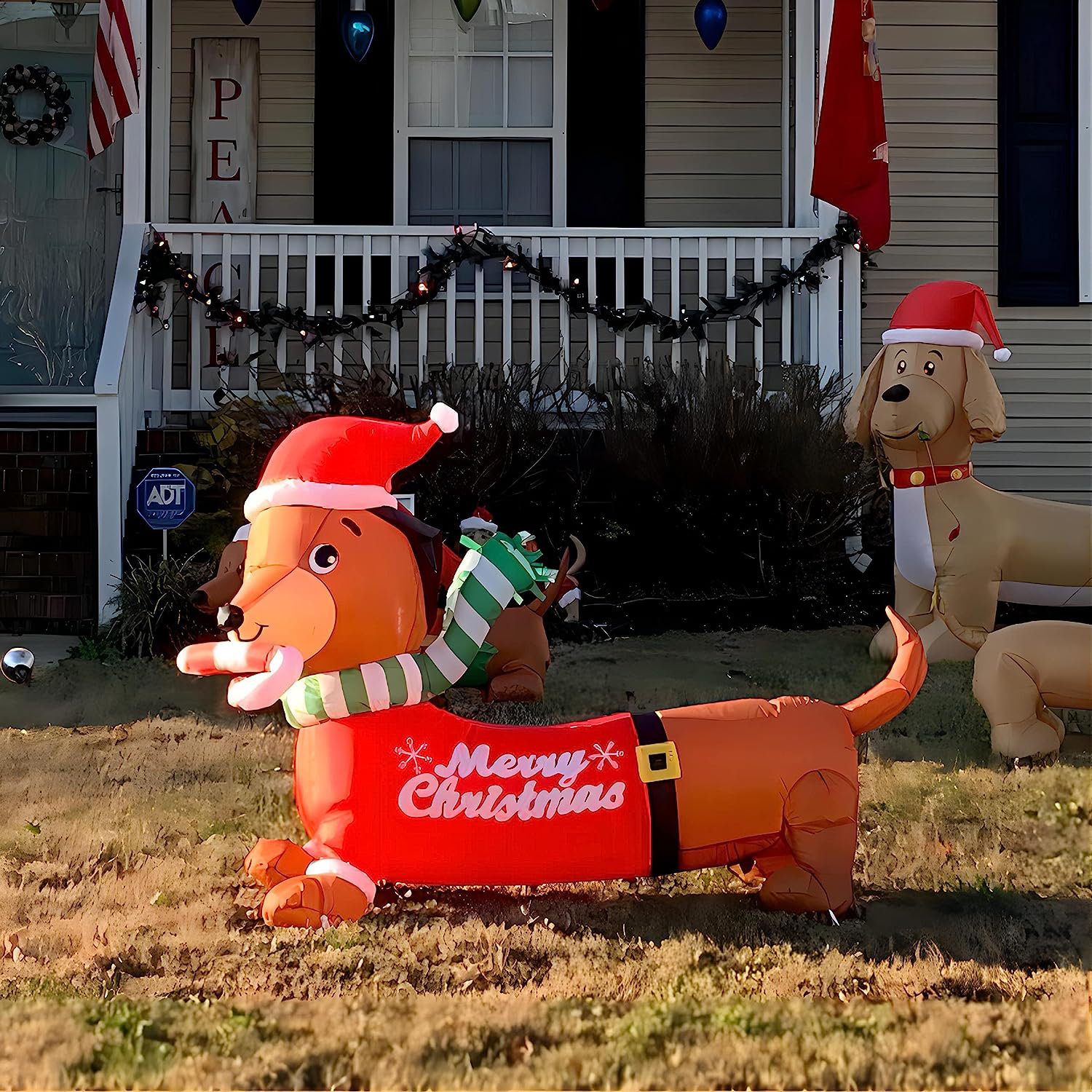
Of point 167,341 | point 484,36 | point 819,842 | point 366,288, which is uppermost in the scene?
point 484,36

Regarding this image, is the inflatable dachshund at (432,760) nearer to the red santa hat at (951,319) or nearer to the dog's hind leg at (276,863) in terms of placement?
the dog's hind leg at (276,863)

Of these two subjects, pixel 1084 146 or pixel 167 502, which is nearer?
pixel 167 502

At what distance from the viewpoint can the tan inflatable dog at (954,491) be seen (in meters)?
5.32

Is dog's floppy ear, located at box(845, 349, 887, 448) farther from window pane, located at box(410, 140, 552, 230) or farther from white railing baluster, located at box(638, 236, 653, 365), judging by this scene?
window pane, located at box(410, 140, 552, 230)

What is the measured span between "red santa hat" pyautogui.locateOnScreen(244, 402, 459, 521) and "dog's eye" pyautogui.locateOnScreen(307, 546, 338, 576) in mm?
106

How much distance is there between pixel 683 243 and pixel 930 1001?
6062 mm

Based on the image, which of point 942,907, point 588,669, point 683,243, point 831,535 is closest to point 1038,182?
point 683,243

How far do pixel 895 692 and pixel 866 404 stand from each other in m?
2.76

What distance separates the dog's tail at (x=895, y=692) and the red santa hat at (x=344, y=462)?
3.79 ft

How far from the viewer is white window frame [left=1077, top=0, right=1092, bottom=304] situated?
864cm

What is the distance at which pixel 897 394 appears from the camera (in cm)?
521

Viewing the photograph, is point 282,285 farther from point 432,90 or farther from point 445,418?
point 445,418

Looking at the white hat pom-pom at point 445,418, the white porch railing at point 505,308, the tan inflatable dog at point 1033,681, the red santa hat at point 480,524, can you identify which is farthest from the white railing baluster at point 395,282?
the white hat pom-pom at point 445,418

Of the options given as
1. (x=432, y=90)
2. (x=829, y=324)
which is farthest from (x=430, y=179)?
(x=829, y=324)
